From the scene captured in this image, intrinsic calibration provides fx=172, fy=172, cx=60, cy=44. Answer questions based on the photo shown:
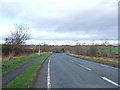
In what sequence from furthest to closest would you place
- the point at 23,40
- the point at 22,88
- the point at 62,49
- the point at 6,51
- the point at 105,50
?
the point at 62,49, the point at 23,40, the point at 105,50, the point at 6,51, the point at 22,88

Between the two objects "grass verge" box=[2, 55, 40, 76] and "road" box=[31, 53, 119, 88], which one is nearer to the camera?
"road" box=[31, 53, 119, 88]

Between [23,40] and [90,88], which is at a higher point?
[23,40]

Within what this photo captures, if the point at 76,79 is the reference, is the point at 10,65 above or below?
below

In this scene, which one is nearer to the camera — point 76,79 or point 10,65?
point 76,79

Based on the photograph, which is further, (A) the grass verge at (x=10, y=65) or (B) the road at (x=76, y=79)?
(A) the grass verge at (x=10, y=65)

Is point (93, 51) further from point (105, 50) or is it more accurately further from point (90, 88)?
point (90, 88)

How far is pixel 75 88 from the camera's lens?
26.5 feet

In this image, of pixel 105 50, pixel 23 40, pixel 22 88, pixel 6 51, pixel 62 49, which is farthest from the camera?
pixel 62 49

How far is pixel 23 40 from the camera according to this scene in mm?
63062

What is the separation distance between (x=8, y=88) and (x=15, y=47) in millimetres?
38825

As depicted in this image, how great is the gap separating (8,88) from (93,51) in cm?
4031

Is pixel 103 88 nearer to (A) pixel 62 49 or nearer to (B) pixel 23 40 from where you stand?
(B) pixel 23 40

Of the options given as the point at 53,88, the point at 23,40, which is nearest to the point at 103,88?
the point at 53,88

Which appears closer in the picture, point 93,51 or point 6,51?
point 6,51
